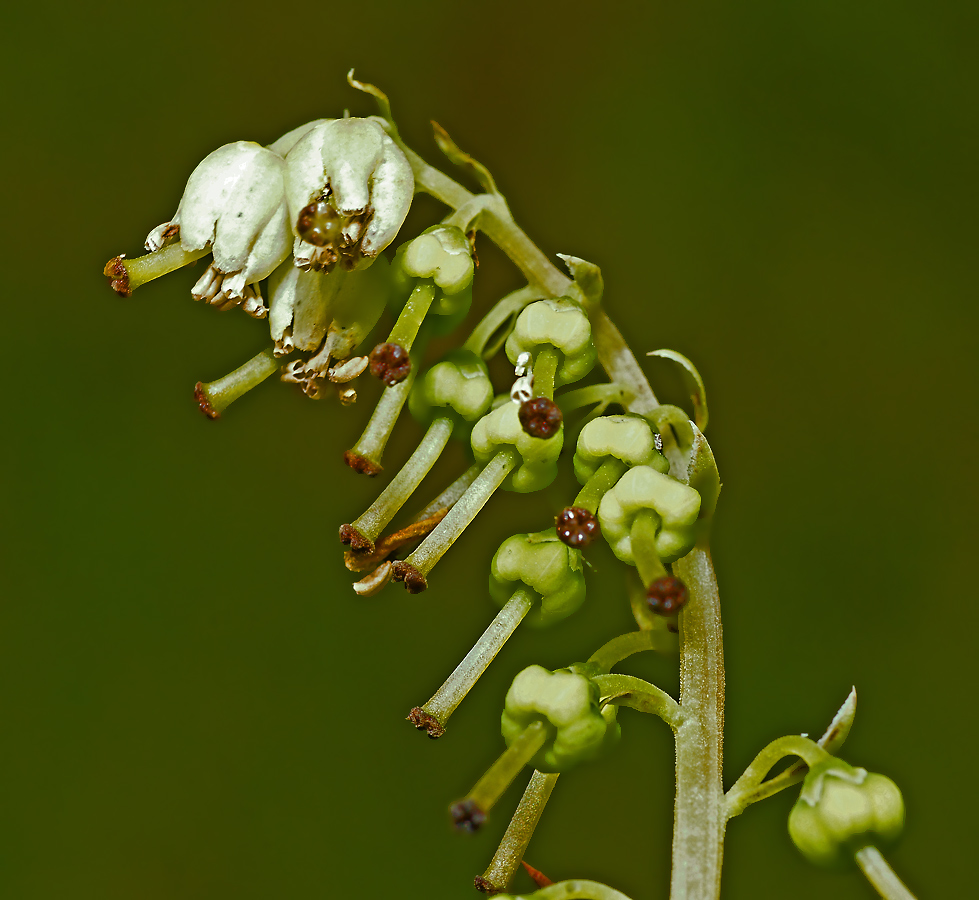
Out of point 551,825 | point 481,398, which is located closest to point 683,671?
point 481,398

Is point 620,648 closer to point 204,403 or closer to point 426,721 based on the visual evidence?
point 426,721

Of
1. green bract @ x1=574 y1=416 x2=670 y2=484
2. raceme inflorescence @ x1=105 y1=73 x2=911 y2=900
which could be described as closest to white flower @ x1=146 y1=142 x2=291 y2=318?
raceme inflorescence @ x1=105 y1=73 x2=911 y2=900

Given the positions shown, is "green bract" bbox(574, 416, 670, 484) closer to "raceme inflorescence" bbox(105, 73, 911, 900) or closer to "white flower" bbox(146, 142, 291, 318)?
"raceme inflorescence" bbox(105, 73, 911, 900)

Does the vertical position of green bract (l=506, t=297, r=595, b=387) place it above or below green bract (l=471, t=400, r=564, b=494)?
above

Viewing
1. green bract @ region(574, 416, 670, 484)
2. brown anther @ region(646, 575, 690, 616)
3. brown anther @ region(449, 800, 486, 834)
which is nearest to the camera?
brown anther @ region(449, 800, 486, 834)

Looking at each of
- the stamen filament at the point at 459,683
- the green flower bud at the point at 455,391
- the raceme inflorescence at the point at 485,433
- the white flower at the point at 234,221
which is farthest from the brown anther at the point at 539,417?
the white flower at the point at 234,221

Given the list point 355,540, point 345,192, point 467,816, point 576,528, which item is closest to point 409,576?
point 355,540

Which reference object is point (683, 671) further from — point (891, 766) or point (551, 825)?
point (551, 825)
